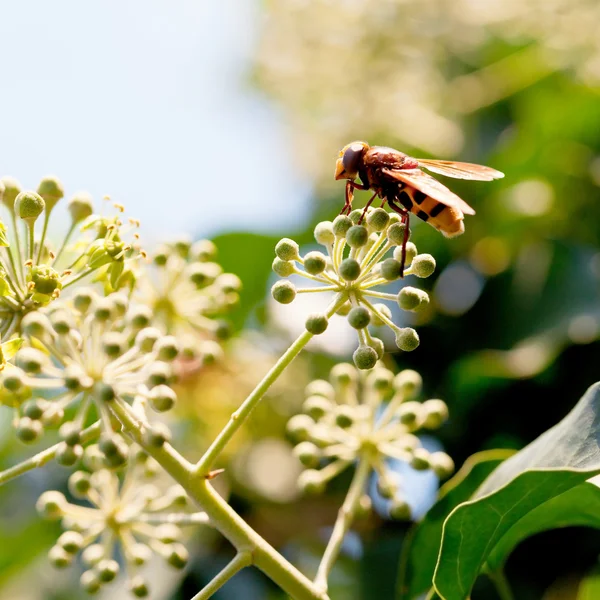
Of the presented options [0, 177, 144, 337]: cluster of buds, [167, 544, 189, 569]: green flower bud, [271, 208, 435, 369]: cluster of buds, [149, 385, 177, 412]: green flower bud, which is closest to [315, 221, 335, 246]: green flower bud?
[271, 208, 435, 369]: cluster of buds

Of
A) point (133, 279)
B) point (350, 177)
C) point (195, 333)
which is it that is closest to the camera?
point (133, 279)

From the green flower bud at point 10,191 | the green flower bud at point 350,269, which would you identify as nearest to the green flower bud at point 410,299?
the green flower bud at point 350,269

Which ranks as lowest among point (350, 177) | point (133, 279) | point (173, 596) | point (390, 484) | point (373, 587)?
point (373, 587)

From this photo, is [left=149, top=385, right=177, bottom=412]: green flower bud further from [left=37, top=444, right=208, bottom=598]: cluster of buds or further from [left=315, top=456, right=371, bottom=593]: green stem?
[left=315, top=456, right=371, bottom=593]: green stem

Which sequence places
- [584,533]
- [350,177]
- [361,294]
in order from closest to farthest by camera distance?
1. [361,294]
2. [350,177]
3. [584,533]

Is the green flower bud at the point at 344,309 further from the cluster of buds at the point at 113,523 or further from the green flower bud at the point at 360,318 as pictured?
the cluster of buds at the point at 113,523

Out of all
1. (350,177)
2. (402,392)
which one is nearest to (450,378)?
(402,392)

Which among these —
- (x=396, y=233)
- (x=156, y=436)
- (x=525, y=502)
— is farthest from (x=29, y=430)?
(x=525, y=502)

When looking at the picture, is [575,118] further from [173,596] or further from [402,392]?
[173,596]

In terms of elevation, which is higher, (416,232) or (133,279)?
(133,279)
